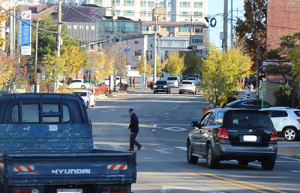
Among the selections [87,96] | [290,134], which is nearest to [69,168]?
[290,134]

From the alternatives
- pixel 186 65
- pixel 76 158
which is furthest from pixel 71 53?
pixel 186 65

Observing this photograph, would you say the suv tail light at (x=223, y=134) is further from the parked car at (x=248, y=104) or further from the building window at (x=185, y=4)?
the building window at (x=185, y=4)

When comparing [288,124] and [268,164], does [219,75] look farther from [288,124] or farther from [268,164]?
[268,164]

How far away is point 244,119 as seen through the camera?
→ 12680 mm

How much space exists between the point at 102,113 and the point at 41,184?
30508 millimetres

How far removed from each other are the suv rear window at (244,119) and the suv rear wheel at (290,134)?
11220 mm

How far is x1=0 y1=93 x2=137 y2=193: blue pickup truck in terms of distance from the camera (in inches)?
252

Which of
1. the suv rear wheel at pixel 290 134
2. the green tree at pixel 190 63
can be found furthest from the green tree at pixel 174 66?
the suv rear wheel at pixel 290 134

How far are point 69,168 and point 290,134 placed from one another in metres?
18.9

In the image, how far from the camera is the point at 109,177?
6.64m

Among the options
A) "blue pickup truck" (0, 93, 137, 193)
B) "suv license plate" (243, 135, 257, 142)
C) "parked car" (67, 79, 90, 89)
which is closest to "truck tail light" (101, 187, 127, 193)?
"blue pickup truck" (0, 93, 137, 193)

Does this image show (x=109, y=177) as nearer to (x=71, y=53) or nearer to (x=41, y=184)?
(x=41, y=184)

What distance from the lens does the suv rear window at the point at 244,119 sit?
41.3ft

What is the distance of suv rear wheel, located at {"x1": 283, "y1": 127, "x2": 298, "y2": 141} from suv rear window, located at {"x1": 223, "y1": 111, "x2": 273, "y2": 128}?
11220 mm
